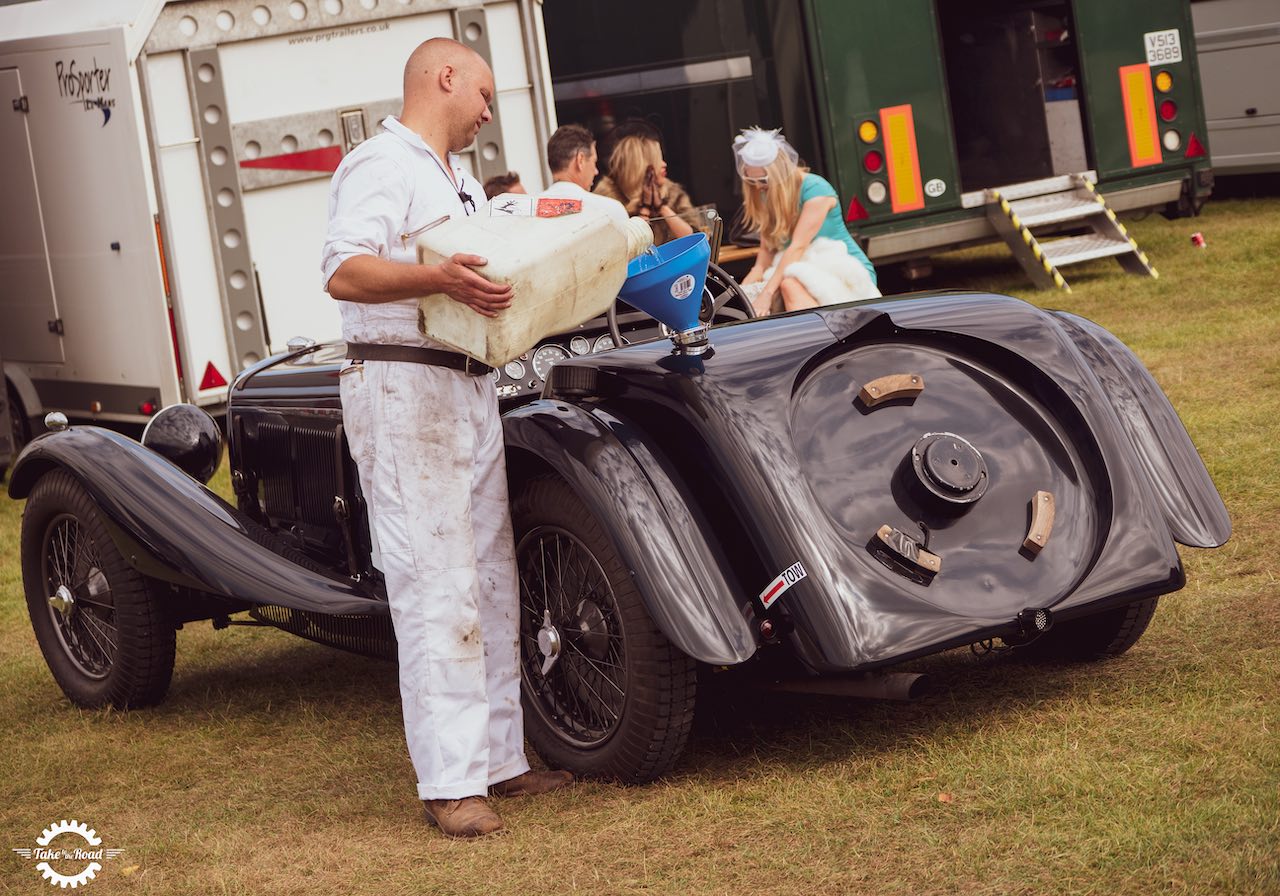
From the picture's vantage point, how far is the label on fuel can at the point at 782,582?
12.8ft

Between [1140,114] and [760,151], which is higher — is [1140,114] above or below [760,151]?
above

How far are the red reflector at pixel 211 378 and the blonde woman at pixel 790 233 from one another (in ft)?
10.2

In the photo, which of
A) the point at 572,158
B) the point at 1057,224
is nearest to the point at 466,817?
the point at 572,158

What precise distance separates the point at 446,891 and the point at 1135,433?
2.16 meters

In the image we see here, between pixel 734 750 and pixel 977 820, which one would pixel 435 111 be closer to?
pixel 734 750

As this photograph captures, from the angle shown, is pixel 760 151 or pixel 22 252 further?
pixel 22 252

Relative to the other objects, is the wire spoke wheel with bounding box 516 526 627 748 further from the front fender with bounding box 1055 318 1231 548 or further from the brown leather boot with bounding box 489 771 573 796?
the front fender with bounding box 1055 318 1231 548

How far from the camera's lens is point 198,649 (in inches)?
259

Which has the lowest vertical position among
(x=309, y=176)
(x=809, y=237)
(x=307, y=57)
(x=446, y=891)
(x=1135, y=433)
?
(x=446, y=891)

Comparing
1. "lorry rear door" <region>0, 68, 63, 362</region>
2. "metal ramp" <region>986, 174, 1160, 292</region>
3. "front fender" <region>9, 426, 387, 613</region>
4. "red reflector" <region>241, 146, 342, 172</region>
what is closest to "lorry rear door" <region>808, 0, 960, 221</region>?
"metal ramp" <region>986, 174, 1160, 292</region>

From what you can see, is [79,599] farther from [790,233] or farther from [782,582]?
[790,233]

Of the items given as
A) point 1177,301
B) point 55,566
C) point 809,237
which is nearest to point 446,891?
point 55,566

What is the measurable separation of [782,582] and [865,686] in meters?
0.38

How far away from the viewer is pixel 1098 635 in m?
4.69
